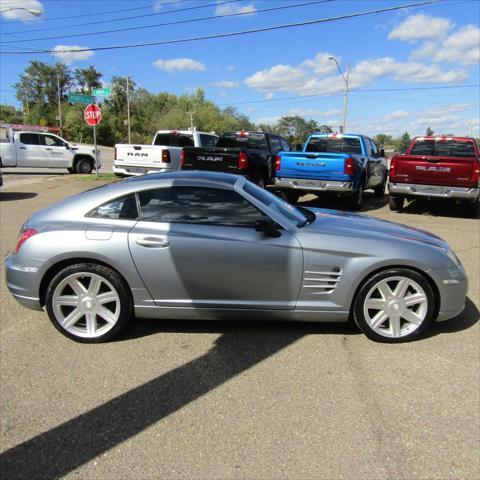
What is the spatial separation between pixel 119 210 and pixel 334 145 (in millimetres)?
9378

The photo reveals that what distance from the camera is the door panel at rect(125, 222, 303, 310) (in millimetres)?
3721

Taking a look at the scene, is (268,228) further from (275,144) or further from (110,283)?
(275,144)

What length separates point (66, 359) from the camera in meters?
3.60

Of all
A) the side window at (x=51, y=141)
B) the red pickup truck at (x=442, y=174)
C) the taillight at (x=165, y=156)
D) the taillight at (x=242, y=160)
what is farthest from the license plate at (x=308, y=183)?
the side window at (x=51, y=141)

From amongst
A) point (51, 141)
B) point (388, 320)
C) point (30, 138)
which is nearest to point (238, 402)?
point (388, 320)

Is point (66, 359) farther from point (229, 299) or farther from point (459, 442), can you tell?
point (459, 442)

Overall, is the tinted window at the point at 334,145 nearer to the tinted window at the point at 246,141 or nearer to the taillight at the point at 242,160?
the tinted window at the point at 246,141

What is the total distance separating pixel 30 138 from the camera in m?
20.2

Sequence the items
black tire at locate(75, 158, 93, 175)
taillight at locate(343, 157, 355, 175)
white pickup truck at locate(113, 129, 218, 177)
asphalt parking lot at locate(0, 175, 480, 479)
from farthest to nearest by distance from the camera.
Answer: black tire at locate(75, 158, 93, 175) → white pickup truck at locate(113, 129, 218, 177) → taillight at locate(343, 157, 355, 175) → asphalt parking lot at locate(0, 175, 480, 479)

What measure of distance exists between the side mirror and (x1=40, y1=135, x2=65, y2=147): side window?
19.2 metres

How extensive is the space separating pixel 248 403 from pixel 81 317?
172cm

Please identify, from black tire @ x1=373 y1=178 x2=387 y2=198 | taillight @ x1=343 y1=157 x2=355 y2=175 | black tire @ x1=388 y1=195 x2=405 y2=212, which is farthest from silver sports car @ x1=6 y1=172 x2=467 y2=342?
black tire @ x1=373 y1=178 x2=387 y2=198

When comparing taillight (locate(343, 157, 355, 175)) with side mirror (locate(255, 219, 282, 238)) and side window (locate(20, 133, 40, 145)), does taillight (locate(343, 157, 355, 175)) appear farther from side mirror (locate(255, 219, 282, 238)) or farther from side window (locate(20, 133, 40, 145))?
side window (locate(20, 133, 40, 145))

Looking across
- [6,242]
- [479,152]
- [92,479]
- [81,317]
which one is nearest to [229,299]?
[81,317]
